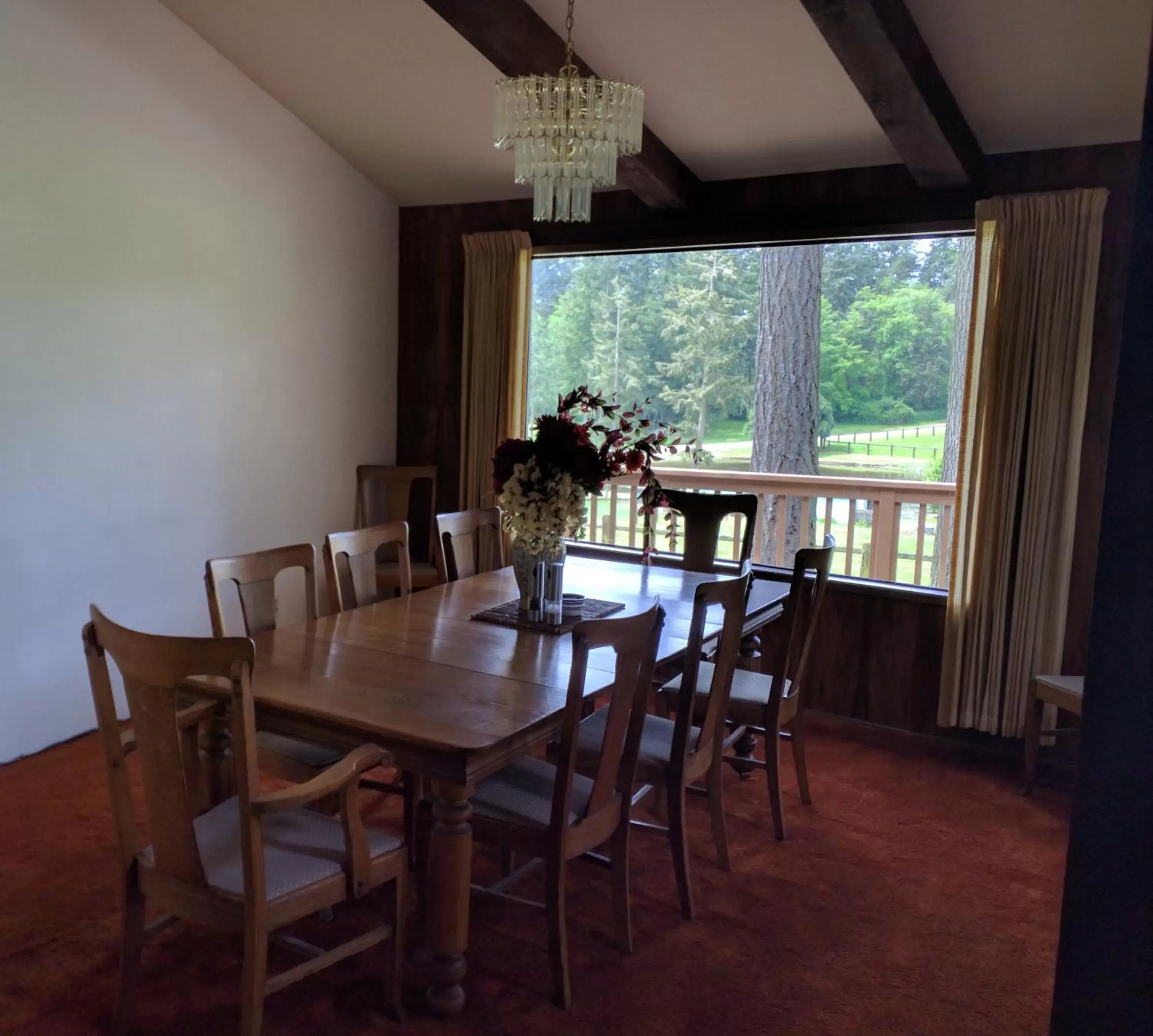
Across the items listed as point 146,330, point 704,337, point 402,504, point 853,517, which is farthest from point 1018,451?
point 146,330

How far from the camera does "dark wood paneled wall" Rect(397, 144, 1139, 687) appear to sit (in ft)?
11.7

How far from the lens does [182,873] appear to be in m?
1.86

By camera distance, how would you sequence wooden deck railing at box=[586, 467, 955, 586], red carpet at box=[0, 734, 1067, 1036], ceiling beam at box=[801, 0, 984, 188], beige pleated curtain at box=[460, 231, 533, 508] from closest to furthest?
red carpet at box=[0, 734, 1067, 1036], ceiling beam at box=[801, 0, 984, 188], beige pleated curtain at box=[460, 231, 533, 508], wooden deck railing at box=[586, 467, 955, 586]

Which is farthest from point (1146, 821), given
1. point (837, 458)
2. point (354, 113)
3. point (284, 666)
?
point (837, 458)

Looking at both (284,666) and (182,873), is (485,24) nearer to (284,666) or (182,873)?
(284,666)

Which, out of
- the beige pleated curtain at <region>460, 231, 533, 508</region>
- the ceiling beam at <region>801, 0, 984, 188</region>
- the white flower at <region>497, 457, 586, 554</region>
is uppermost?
the ceiling beam at <region>801, 0, 984, 188</region>

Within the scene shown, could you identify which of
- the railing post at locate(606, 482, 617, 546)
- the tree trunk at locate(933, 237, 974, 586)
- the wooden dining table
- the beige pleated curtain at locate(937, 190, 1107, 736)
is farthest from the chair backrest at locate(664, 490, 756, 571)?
the tree trunk at locate(933, 237, 974, 586)

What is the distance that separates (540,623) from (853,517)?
2.58 meters

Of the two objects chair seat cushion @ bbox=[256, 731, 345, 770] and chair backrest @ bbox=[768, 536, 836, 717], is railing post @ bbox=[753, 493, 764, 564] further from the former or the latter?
chair seat cushion @ bbox=[256, 731, 345, 770]

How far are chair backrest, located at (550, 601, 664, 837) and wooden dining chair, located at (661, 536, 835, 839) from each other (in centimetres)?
57

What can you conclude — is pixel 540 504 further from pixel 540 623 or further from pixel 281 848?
pixel 281 848

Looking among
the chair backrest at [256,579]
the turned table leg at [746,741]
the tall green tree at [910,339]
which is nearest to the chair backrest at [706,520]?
the turned table leg at [746,741]

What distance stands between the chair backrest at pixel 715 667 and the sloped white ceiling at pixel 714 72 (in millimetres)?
1912

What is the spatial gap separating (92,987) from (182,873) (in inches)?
26.0
